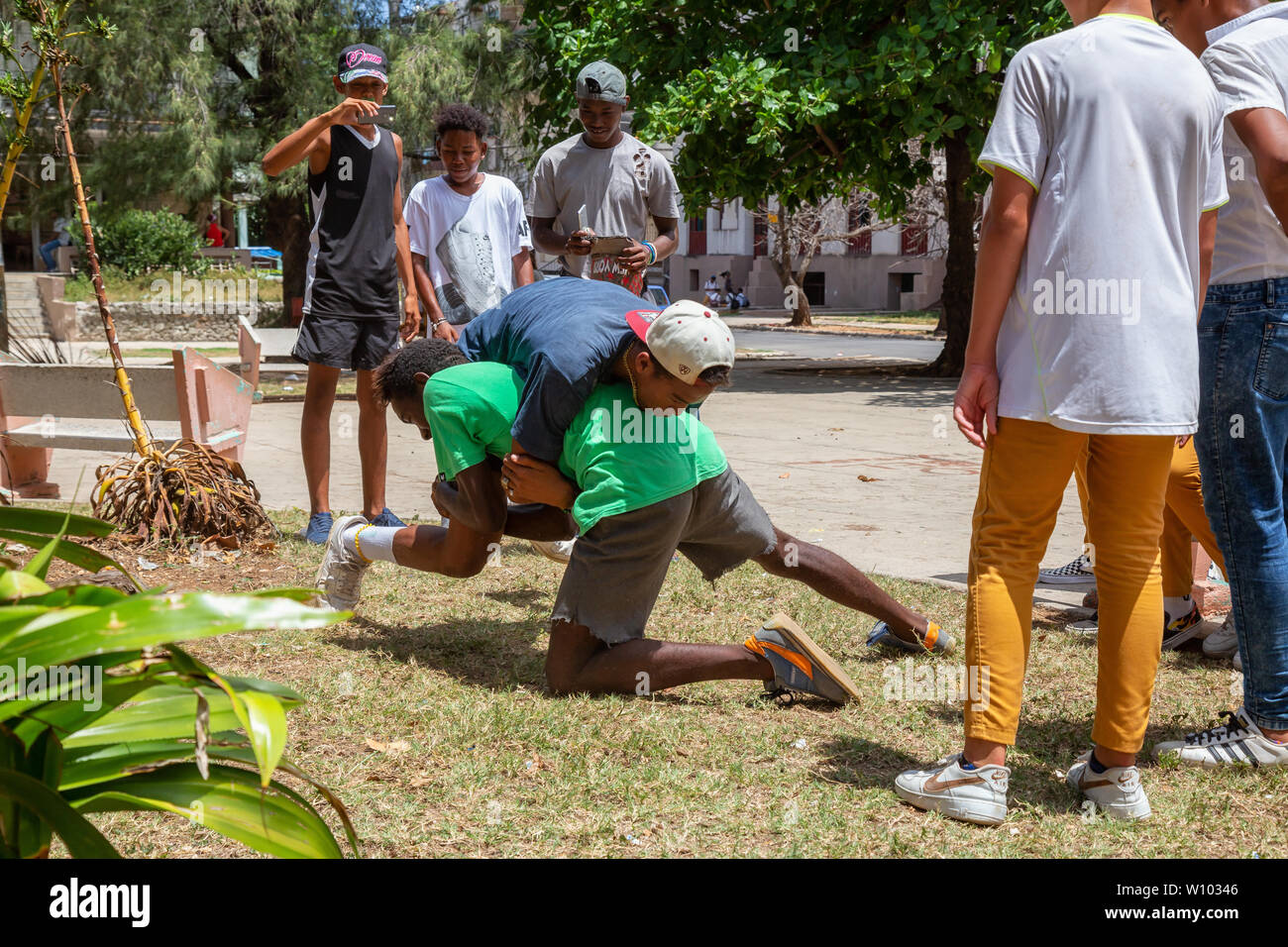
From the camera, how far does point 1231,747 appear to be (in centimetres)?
334

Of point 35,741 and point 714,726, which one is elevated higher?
point 35,741

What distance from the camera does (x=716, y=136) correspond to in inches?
552

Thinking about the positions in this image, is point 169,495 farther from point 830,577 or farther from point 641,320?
point 830,577

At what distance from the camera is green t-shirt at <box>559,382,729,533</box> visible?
358cm

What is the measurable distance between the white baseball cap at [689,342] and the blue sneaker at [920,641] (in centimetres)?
132

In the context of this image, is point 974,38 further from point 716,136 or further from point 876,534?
point 876,534

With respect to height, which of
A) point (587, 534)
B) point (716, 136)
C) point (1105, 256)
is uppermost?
point (716, 136)

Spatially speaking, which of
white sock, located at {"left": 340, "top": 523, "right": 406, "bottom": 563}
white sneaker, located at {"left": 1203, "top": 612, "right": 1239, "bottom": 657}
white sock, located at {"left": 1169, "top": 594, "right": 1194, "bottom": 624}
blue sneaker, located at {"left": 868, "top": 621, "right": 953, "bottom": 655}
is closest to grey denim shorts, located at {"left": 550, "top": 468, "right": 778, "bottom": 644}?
blue sneaker, located at {"left": 868, "top": 621, "right": 953, "bottom": 655}

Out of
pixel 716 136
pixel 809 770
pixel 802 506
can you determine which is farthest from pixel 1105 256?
pixel 716 136

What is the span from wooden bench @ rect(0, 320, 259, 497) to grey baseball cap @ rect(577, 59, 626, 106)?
7.76 feet

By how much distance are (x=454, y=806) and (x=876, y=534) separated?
12.2 feet

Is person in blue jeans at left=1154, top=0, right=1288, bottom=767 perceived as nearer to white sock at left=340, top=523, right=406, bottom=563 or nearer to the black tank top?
white sock at left=340, top=523, right=406, bottom=563

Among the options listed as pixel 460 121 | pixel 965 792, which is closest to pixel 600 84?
pixel 460 121

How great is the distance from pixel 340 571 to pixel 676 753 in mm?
1619
